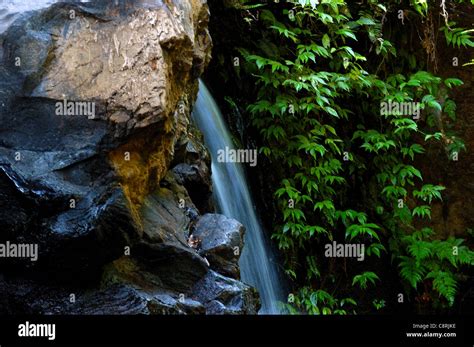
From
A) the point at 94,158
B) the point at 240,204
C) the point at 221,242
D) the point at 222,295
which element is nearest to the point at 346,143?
the point at 240,204

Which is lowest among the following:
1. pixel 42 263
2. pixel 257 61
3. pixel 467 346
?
pixel 467 346

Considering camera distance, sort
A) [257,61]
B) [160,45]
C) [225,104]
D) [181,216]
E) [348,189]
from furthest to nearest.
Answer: [348,189], [225,104], [257,61], [181,216], [160,45]

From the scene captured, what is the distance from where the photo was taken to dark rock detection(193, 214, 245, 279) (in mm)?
4598

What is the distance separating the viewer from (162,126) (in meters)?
4.03

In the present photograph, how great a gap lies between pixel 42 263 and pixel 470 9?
590 centimetres

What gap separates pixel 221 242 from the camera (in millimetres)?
4652

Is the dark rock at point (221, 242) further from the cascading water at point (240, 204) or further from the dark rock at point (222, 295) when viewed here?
the cascading water at point (240, 204)

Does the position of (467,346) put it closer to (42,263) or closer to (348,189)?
(42,263)

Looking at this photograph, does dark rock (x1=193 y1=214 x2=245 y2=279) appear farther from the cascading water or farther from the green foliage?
the green foliage

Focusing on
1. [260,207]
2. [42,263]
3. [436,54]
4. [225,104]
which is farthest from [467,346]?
[436,54]

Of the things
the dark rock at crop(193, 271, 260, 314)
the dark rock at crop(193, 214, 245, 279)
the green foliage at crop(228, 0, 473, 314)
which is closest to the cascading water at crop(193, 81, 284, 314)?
the green foliage at crop(228, 0, 473, 314)

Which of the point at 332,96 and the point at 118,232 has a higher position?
the point at 332,96

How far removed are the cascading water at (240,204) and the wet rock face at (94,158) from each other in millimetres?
1732

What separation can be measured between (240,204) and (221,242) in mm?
1742
